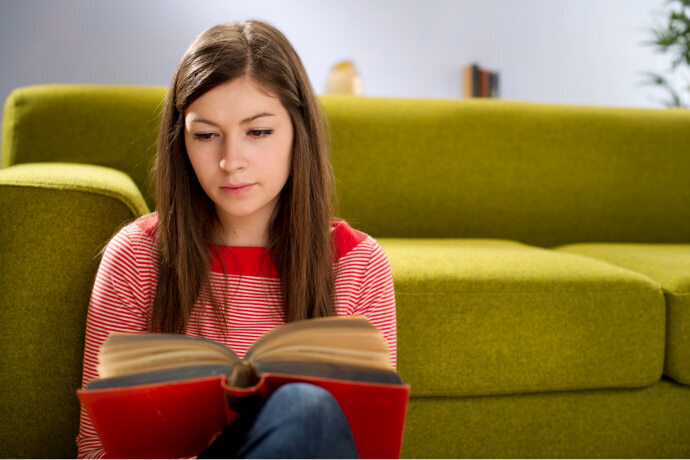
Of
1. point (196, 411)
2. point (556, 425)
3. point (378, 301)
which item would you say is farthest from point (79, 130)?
point (556, 425)

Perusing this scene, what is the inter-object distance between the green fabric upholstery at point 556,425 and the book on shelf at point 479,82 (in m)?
2.02

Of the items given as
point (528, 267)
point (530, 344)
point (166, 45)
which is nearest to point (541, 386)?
point (530, 344)

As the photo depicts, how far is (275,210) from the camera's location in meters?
0.82

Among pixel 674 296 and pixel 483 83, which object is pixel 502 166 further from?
pixel 483 83

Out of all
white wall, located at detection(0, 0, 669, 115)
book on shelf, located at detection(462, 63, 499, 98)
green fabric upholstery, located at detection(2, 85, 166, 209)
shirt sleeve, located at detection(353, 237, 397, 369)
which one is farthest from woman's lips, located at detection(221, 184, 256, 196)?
book on shelf, located at detection(462, 63, 499, 98)

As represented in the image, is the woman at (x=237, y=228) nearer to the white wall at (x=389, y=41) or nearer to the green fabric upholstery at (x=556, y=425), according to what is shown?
the green fabric upholstery at (x=556, y=425)

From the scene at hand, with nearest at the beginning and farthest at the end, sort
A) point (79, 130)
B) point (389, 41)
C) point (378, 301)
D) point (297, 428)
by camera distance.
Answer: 1. point (297, 428)
2. point (378, 301)
3. point (79, 130)
4. point (389, 41)

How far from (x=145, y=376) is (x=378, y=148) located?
1.19 metres

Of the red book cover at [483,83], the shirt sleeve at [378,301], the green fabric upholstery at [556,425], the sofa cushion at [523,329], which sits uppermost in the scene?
the red book cover at [483,83]

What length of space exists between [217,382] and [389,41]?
2564 mm

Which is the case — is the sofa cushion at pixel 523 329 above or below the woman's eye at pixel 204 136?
below

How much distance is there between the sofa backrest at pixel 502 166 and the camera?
1.54m

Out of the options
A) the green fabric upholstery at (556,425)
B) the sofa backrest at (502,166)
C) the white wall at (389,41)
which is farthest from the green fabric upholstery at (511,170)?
the white wall at (389,41)

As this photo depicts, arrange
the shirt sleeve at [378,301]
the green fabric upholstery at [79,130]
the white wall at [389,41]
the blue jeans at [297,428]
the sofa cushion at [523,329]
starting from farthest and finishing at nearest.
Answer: the white wall at [389,41], the green fabric upholstery at [79,130], the sofa cushion at [523,329], the shirt sleeve at [378,301], the blue jeans at [297,428]
